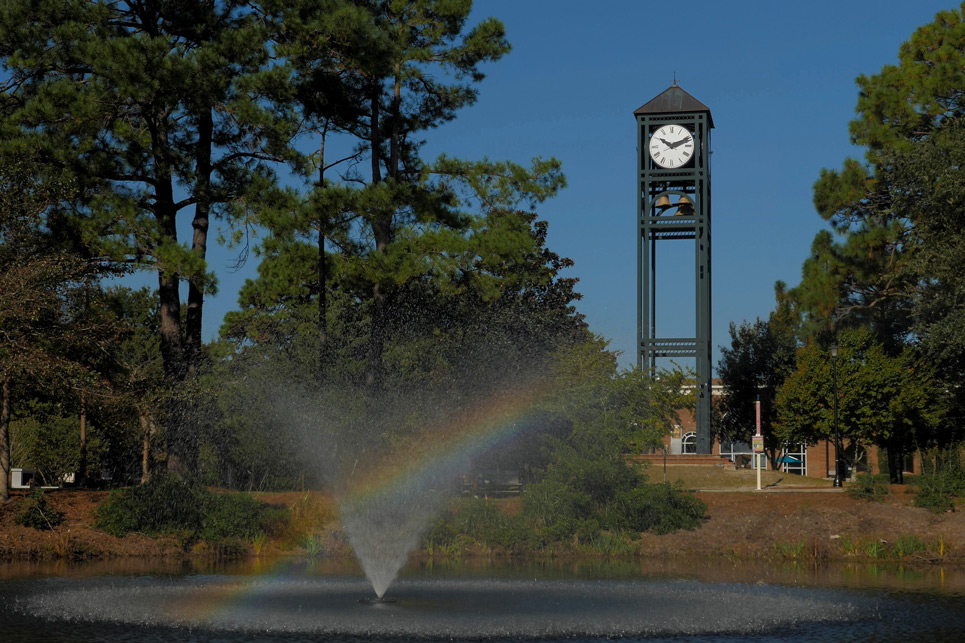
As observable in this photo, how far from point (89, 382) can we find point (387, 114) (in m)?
13.6

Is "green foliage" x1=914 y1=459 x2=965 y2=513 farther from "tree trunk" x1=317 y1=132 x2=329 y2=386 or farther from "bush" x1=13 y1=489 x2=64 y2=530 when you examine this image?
"bush" x1=13 y1=489 x2=64 y2=530

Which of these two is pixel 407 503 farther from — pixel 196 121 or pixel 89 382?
pixel 196 121

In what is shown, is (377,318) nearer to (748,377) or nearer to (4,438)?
(4,438)

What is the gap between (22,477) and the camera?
55.7 metres

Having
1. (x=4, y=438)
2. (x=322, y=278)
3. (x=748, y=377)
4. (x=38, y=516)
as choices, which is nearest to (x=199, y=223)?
(x=322, y=278)

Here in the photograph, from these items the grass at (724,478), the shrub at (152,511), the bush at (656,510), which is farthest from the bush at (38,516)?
the grass at (724,478)

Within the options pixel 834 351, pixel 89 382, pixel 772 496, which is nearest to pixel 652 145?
pixel 834 351

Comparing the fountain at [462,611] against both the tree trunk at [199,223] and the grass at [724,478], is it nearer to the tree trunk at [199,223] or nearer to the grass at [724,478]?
the tree trunk at [199,223]

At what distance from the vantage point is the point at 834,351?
39938mm

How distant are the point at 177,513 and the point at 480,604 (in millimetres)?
13576

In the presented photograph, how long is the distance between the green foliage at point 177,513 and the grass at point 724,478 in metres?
19.2

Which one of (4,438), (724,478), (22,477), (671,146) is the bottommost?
(22,477)

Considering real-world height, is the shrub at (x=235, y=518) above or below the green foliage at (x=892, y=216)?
below

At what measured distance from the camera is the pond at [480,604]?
1427 cm
